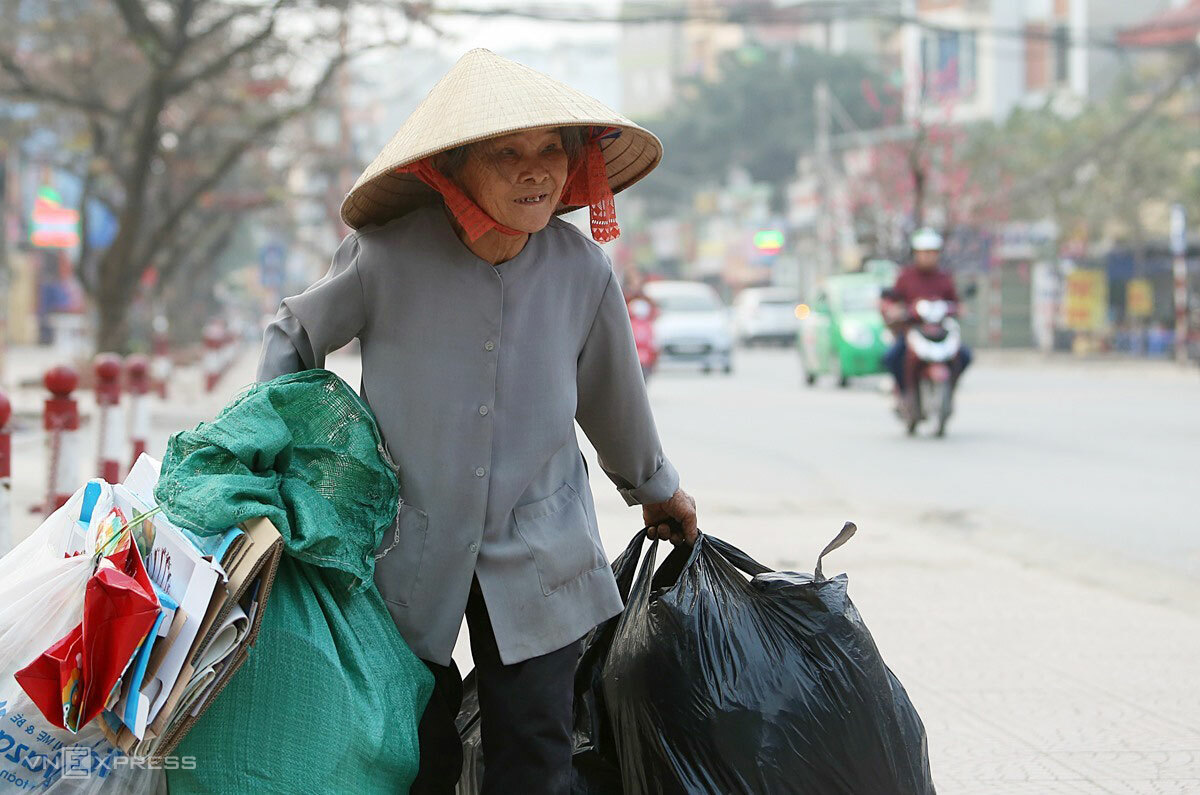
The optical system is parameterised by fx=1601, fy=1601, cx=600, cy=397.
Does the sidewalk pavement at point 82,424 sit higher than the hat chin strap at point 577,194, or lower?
lower

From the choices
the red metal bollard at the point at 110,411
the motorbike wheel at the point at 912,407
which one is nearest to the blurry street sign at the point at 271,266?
the motorbike wheel at the point at 912,407

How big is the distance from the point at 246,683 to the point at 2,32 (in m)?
21.7

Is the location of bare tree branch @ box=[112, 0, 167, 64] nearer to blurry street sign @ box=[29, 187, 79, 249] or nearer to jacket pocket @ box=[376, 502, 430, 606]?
blurry street sign @ box=[29, 187, 79, 249]

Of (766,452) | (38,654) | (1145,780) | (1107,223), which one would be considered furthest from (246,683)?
(1107,223)

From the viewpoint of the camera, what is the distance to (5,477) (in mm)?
5277

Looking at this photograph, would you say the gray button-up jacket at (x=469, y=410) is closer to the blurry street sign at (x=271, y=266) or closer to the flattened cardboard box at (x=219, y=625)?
the flattened cardboard box at (x=219, y=625)

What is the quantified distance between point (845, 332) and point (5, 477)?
17215 millimetres

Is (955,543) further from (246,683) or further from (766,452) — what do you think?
(246,683)

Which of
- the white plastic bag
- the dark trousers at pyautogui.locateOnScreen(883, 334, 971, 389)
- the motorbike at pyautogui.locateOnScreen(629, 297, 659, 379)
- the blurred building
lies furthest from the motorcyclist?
the blurred building

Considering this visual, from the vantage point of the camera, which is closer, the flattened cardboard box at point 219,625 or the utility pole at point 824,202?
the flattened cardboard box at point 219,625

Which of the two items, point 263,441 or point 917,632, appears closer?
point 263,441

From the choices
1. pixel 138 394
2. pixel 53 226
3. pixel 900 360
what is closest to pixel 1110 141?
pixel 900 360

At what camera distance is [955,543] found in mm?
7723

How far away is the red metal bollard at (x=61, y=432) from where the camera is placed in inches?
264
